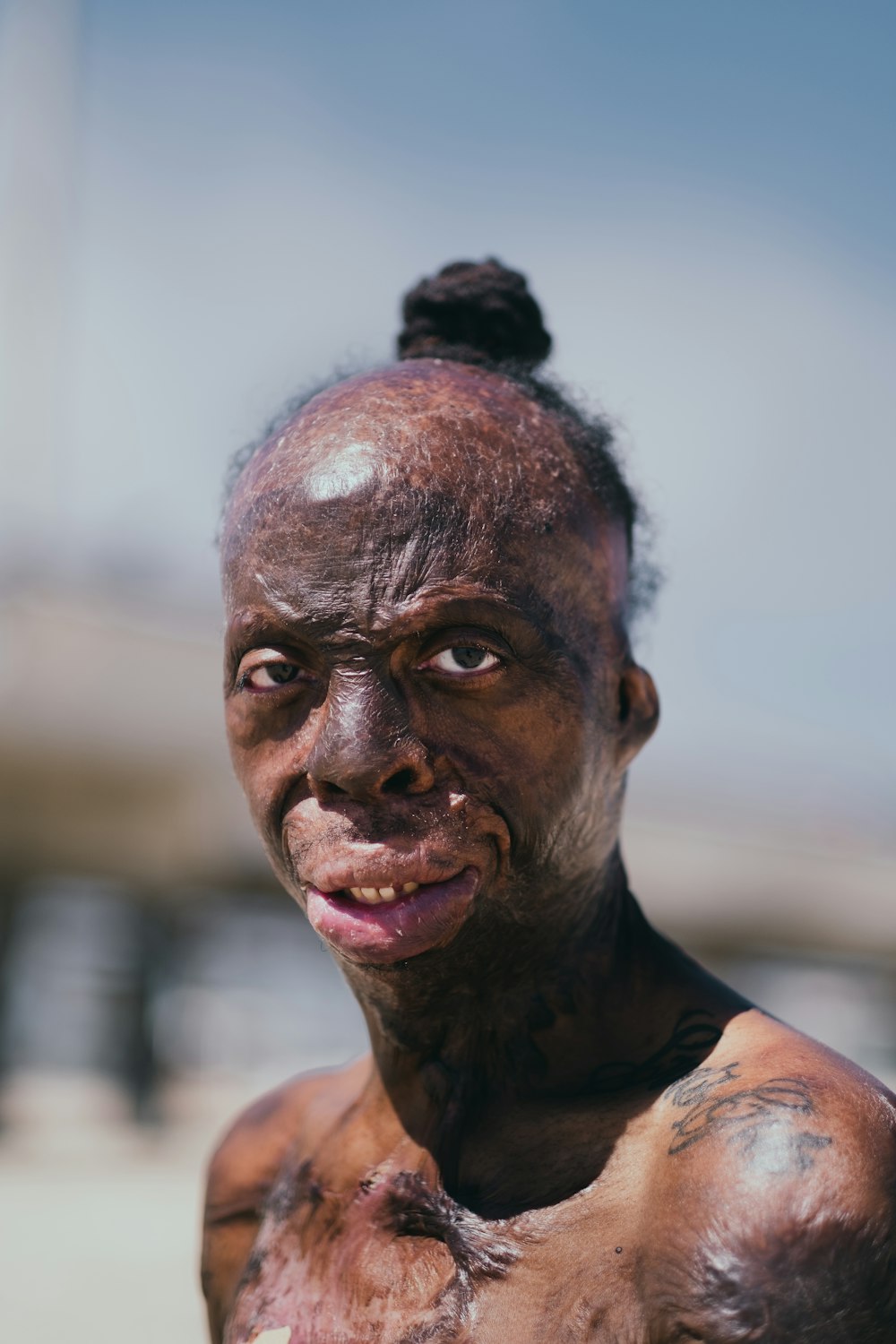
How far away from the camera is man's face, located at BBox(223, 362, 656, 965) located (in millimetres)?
2094

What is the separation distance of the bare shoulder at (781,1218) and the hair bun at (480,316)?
1.45 meters

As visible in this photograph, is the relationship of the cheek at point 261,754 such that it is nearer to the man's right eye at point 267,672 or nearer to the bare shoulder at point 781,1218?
the man's right eye at point 267,672

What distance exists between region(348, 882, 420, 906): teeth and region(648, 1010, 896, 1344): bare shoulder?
49cm

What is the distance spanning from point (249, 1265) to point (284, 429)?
1.45 m

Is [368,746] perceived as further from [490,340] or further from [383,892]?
[490,340]

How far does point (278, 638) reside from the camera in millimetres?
2258

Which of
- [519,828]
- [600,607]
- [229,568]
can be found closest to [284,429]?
[229,568]

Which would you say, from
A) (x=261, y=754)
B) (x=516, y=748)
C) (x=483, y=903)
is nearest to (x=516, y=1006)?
(x=483, y=903)

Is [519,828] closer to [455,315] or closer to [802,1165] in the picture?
[802,1165]

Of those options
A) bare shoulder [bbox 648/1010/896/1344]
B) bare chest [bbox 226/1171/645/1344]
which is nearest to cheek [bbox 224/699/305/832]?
bare chest [bbox 226/1171/645/1344]

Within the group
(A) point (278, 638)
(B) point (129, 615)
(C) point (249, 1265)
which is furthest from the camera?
(B) point (129, 615)

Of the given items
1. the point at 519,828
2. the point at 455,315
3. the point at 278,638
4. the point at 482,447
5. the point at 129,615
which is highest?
the point at 455,315

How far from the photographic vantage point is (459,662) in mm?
2143

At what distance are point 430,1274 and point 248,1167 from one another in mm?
956
